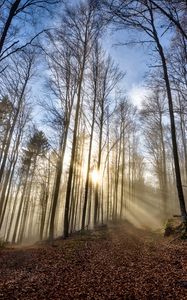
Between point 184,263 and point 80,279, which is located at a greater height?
point 184,263

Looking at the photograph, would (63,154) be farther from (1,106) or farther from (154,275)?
(154,275)

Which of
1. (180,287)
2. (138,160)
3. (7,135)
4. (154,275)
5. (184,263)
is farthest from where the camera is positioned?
(138,160)

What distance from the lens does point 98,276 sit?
5.80 metres

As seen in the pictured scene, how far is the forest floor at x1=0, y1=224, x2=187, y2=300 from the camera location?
4680 mm

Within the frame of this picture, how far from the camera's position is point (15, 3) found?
7.54 metres

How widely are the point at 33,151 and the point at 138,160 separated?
59.8ft

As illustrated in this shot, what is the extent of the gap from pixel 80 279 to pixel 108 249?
3.77 metres

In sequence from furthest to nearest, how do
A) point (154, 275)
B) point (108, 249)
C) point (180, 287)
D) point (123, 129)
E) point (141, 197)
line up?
1. point (141, 197)
2. point (123, 129)
3. point (108, 249)
4. point (154, 275)
5. point (180, 287)

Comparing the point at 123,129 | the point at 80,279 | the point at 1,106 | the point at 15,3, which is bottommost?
the point at 80,279

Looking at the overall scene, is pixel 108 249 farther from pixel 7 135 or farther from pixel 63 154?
pixel 7 135

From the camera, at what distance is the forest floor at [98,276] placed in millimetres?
4680

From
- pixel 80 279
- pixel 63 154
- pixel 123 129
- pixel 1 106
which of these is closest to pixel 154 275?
pixel 80 279

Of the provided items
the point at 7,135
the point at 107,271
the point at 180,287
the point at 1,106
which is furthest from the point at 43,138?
the point at 180,287

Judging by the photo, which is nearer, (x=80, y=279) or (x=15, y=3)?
(x=80, y=279)
